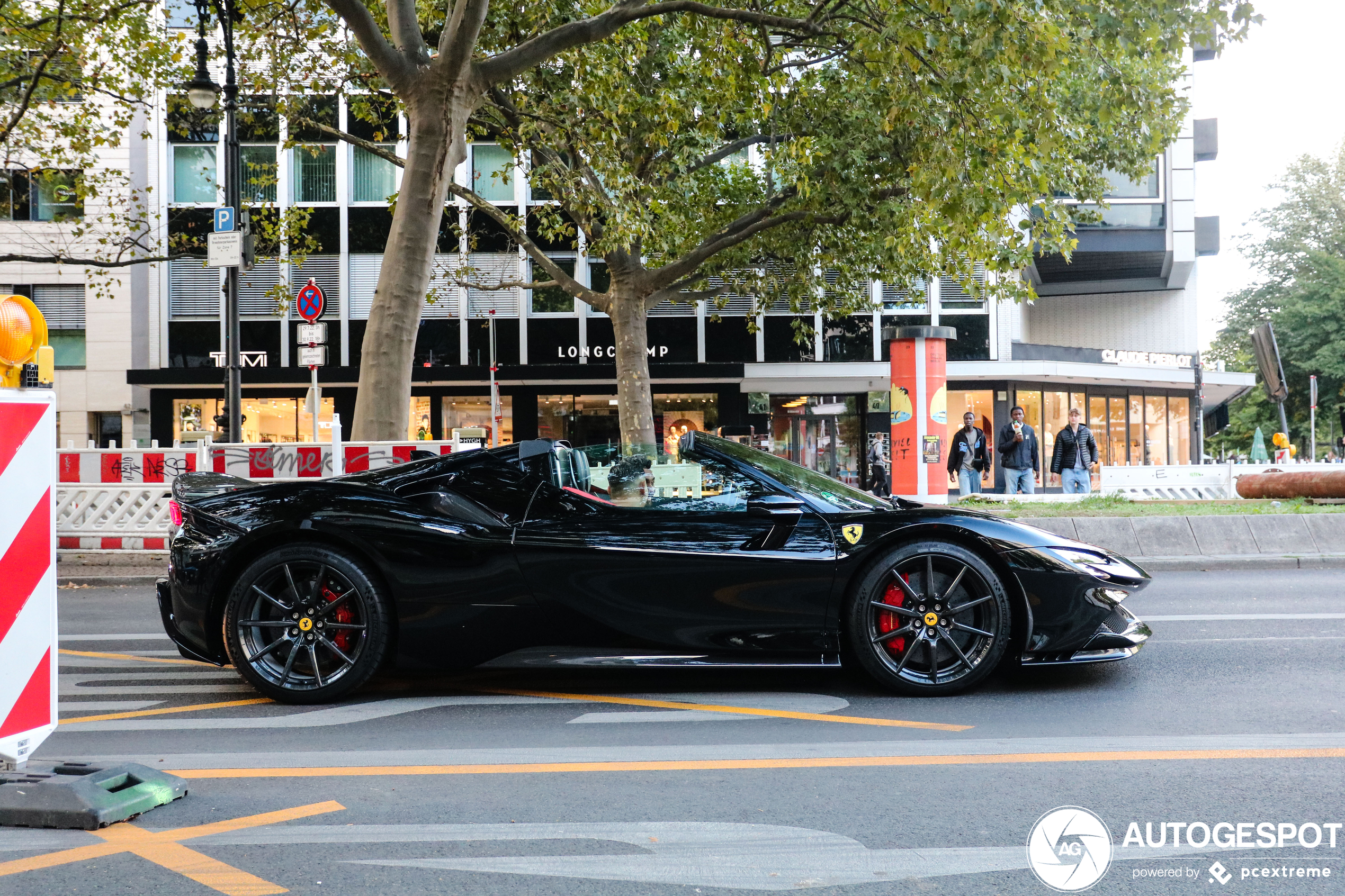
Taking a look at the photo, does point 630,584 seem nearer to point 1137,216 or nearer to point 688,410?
point 688,410

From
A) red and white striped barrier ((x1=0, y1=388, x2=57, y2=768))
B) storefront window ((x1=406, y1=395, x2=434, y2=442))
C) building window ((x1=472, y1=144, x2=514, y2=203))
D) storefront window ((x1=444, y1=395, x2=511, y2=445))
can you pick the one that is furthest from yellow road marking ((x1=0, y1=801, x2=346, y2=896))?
building window ((x1=472, y1=144, x2=514, y2=203))

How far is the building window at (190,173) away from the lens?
26.8m

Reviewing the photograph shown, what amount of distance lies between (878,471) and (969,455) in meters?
7.39

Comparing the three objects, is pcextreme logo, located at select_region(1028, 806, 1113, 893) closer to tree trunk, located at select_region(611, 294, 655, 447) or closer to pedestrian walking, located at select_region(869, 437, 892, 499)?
tree trunk, located at select_region(611, 294, 655, 447)

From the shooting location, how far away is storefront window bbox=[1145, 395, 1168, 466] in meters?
32.8

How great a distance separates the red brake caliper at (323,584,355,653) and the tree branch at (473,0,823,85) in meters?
8.83

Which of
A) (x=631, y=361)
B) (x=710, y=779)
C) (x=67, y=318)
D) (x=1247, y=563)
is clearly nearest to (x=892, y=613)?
(x=710, y=779)

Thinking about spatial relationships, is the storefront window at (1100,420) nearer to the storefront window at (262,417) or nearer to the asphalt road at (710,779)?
the storefront window at (262,417)

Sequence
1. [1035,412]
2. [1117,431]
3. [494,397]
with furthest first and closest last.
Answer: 1. [1117,431]
2. [1035,412]
3. [494,397]

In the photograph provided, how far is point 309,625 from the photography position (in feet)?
15.6

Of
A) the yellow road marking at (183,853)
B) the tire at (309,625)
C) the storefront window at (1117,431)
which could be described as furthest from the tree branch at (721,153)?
the storefront window at (1117,431)

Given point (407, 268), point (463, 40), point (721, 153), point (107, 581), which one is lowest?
point (107, 581)

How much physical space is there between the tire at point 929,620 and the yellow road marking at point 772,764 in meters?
0.90

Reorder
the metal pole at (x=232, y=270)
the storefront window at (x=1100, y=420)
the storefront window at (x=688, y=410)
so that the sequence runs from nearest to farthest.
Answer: the metal pole at (x=232, y=270), the storefront window at (x=688, y=410), the storefront window at (x=1100, y=420)
